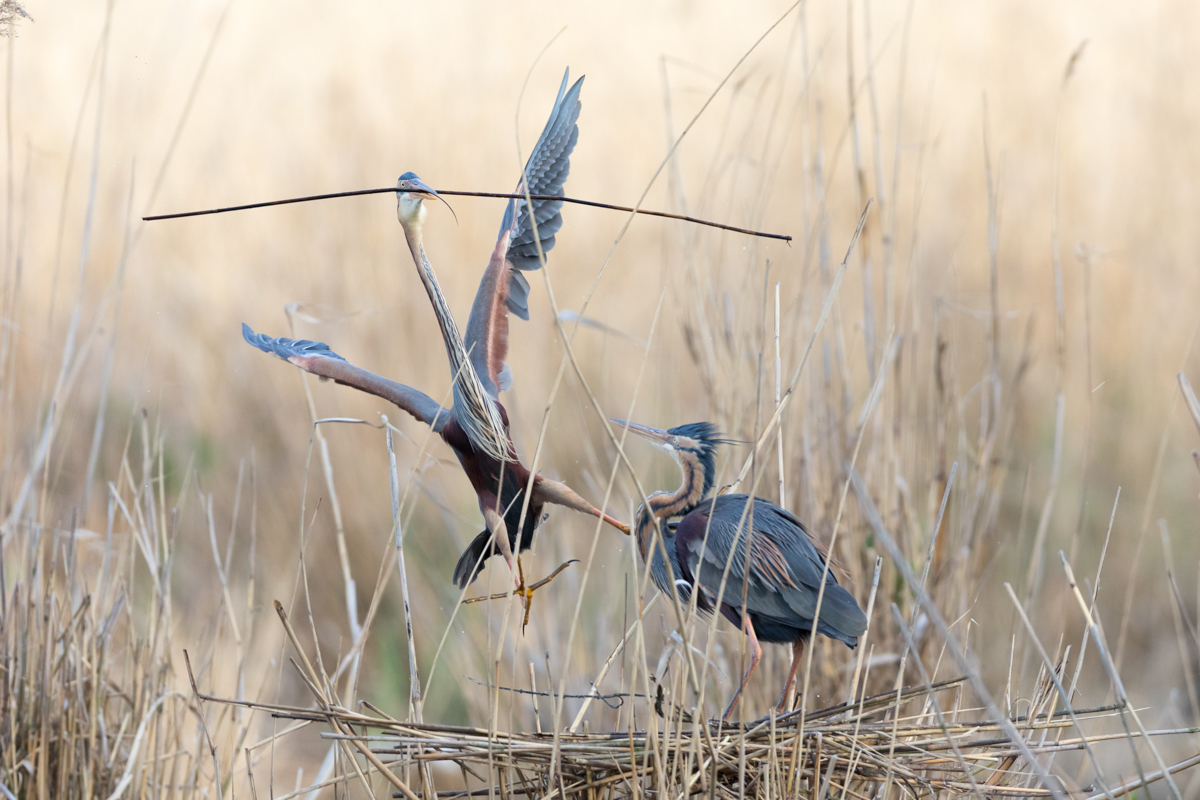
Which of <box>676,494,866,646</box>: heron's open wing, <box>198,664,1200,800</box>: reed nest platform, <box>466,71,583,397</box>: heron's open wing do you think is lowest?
<box>198,664,1200,800</box>: reed nest platform

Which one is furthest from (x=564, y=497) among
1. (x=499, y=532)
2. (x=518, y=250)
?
(x=518, y=250)

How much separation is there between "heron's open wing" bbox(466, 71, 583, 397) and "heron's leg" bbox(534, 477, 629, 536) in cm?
6

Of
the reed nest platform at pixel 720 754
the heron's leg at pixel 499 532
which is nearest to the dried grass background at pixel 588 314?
the reed nest platform at pixel 720 754

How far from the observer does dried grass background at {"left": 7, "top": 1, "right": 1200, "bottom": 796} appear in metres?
1.30

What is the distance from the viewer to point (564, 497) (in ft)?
1.90

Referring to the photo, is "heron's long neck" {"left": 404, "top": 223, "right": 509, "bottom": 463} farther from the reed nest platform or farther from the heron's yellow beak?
the reed nest platform

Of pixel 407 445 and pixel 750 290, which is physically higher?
pixel 750 290

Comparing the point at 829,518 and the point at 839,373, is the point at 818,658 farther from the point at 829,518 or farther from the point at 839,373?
the point at 839,373

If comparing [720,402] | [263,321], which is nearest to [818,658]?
[720,402]

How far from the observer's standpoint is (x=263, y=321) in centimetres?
202

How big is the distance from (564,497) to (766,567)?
197 mm

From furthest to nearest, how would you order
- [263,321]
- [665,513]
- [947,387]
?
[263,321] → [947,387] → [665,513]

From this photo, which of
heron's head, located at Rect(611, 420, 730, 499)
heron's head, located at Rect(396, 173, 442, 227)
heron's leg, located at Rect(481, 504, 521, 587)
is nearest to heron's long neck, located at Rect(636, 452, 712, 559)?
heron's head, located at Rect(611, 420, 730, 499)

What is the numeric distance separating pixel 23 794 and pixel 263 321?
47.4 inches
